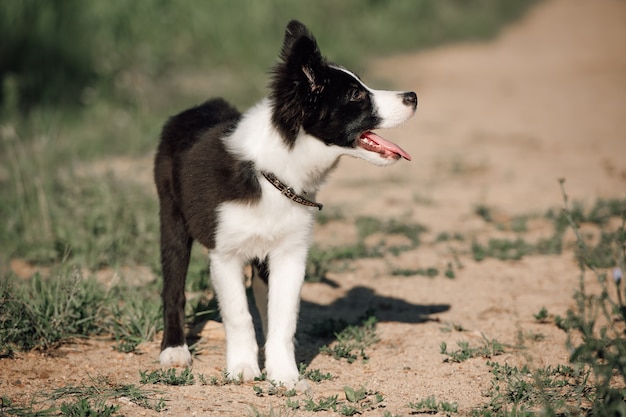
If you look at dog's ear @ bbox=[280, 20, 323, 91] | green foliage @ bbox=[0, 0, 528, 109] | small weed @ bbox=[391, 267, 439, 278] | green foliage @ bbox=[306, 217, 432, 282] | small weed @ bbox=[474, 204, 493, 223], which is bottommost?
small weed @ bbox=[391, 267, 439, 278]

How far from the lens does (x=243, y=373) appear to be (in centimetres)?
397

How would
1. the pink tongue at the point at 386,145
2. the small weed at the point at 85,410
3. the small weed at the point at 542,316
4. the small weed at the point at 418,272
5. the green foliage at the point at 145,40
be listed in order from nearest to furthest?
the small weed at the point at 85,410 < the pink tongue at the point at 386,145 < the small weed at the point at 542,316 < the small weed at the point at 418,272 < the green foliage at the point at 145,40

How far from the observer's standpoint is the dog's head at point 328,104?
3840 millimetres

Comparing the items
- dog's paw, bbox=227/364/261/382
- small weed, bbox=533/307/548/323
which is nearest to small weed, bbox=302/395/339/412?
dog's paw, bbox=227/364/261/382

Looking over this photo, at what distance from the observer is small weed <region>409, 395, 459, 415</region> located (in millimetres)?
3527

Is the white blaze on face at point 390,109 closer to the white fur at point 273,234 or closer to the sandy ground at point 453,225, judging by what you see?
the white fur at point 273,234

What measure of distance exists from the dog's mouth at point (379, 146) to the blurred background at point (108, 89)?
6.26 ft

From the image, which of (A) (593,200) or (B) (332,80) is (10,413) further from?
(A) (593,200)

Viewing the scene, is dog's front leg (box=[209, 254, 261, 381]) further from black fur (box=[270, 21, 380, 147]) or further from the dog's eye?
the dog's eye

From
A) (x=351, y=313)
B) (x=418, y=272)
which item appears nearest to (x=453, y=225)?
(x=418, y=272)

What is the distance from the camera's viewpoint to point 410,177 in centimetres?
881

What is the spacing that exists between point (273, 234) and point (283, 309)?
38 cm

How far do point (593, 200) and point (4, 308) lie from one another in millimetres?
5484

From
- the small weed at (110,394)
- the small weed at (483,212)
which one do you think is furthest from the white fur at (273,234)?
the small weed at (483,212)
